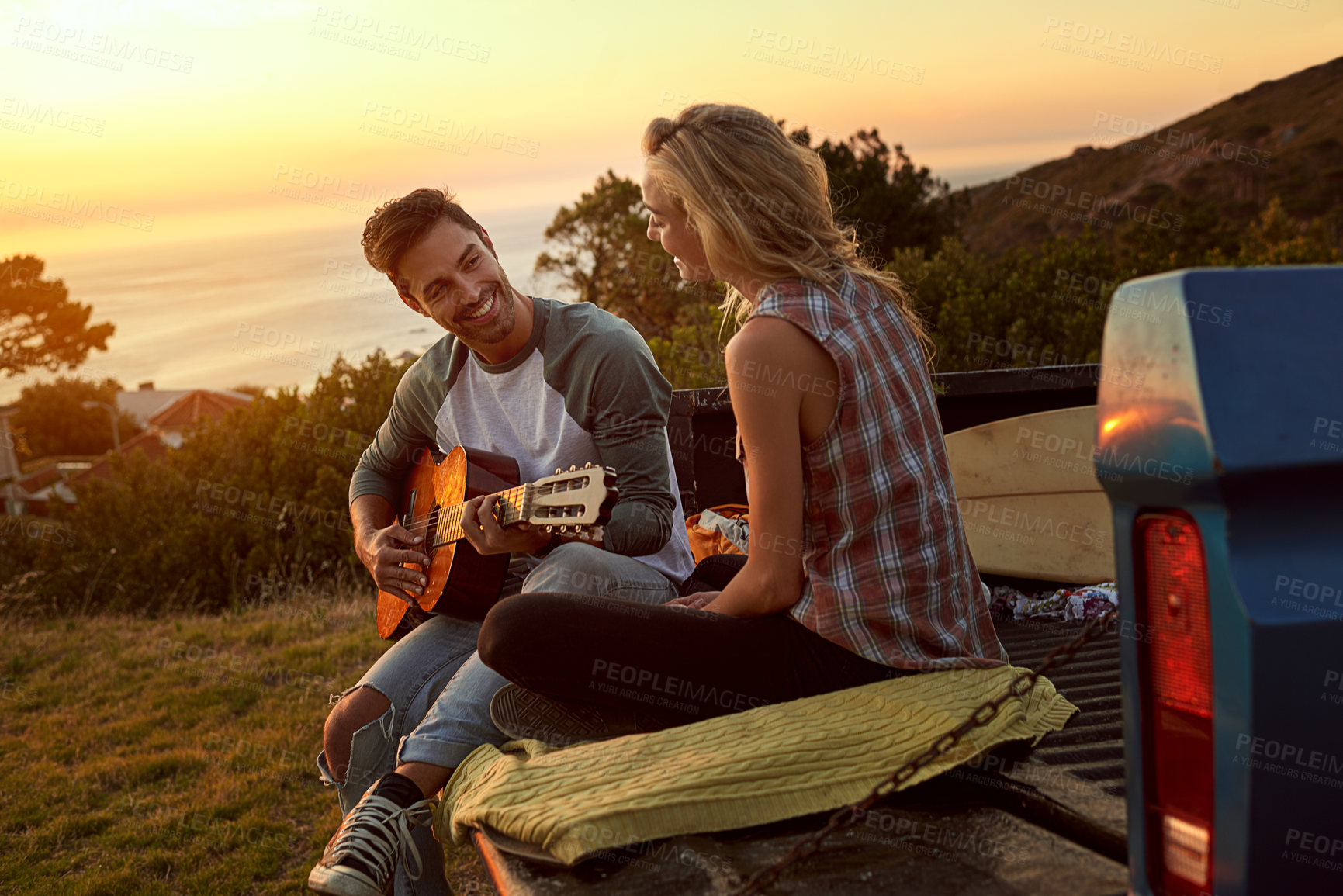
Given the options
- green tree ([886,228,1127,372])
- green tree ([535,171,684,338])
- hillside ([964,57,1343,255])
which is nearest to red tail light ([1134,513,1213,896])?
green tree ([886,228,1127,372])

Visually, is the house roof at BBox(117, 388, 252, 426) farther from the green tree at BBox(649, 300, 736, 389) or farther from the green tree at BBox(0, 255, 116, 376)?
the green tree at BBox(649, 300, 736, 389)

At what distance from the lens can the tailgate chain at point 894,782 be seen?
146 centimetres

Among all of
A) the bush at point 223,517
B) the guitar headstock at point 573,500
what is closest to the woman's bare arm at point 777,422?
the guitar headstock at point 573,500

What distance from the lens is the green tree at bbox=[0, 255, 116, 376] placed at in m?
38.1

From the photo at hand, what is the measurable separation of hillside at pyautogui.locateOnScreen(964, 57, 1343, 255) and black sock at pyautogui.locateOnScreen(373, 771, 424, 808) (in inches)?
1143

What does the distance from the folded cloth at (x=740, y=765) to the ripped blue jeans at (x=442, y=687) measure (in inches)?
12.4

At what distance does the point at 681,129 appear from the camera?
7.66 ft

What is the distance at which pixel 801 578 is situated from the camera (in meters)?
2.10

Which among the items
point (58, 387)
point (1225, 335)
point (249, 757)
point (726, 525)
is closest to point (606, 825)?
point (1225, 335)

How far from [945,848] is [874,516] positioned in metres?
0.72

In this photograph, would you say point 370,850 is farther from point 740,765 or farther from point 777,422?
point 777,422

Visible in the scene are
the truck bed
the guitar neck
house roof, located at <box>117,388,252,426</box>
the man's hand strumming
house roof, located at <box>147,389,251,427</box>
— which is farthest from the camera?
house roof, located at <box>117,388,252,426</box>

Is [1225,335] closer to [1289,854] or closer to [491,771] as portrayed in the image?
[1289,854]

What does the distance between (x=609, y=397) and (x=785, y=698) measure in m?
1.29
